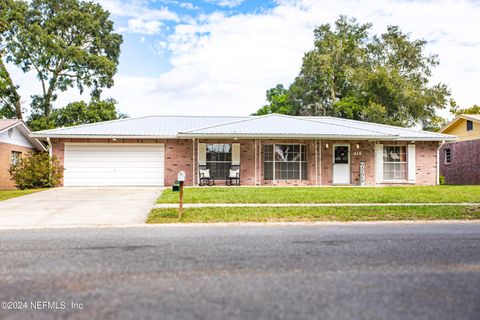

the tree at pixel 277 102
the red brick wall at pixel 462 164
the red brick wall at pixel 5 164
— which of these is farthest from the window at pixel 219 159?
the tree at pixel 277 102

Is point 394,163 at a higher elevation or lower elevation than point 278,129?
lower

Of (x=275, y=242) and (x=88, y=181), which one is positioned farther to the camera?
(x=88, y=181)

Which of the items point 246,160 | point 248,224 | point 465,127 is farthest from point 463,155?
point 248,224

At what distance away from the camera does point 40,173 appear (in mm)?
18578

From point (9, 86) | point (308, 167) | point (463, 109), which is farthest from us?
point (463, 109)

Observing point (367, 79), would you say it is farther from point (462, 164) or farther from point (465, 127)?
point (462, 164)

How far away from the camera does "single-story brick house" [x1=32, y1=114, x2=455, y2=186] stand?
63.2ft

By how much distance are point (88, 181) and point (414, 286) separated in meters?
18.0

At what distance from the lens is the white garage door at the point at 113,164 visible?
1944 cm

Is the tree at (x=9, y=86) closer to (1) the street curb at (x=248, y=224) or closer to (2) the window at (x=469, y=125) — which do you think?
(1) the street curb at (x=248, y=224)

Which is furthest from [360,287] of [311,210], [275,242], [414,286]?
[311,210]

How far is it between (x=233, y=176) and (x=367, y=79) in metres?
21.8

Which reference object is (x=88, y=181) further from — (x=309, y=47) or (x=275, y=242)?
(x=309, y=47)

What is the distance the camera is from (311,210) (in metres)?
10.1
